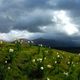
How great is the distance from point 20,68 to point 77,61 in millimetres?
9286

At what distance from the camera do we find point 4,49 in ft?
128

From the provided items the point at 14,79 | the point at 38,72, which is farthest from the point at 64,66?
the point at 14,79

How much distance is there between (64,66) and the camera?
35531mm

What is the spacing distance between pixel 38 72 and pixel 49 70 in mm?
1446

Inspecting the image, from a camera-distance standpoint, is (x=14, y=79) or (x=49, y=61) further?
(x=49, y=61)

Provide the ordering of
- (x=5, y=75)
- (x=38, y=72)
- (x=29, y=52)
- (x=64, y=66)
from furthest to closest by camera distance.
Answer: (x=29, y=52)
(x=64, y=66)
(x=38, y=72)
(x=5, y=75)


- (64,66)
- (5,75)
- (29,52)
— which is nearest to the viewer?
(5,75)

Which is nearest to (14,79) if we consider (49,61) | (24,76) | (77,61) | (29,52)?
(24,76)

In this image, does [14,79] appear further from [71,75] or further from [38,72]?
[71,75]

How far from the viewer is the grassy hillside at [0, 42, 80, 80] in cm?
3122

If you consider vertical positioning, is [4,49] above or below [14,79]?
above

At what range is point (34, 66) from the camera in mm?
33375

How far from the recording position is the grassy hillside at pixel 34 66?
102 ft

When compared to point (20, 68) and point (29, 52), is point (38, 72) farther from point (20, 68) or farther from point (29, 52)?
point (29, 52)
